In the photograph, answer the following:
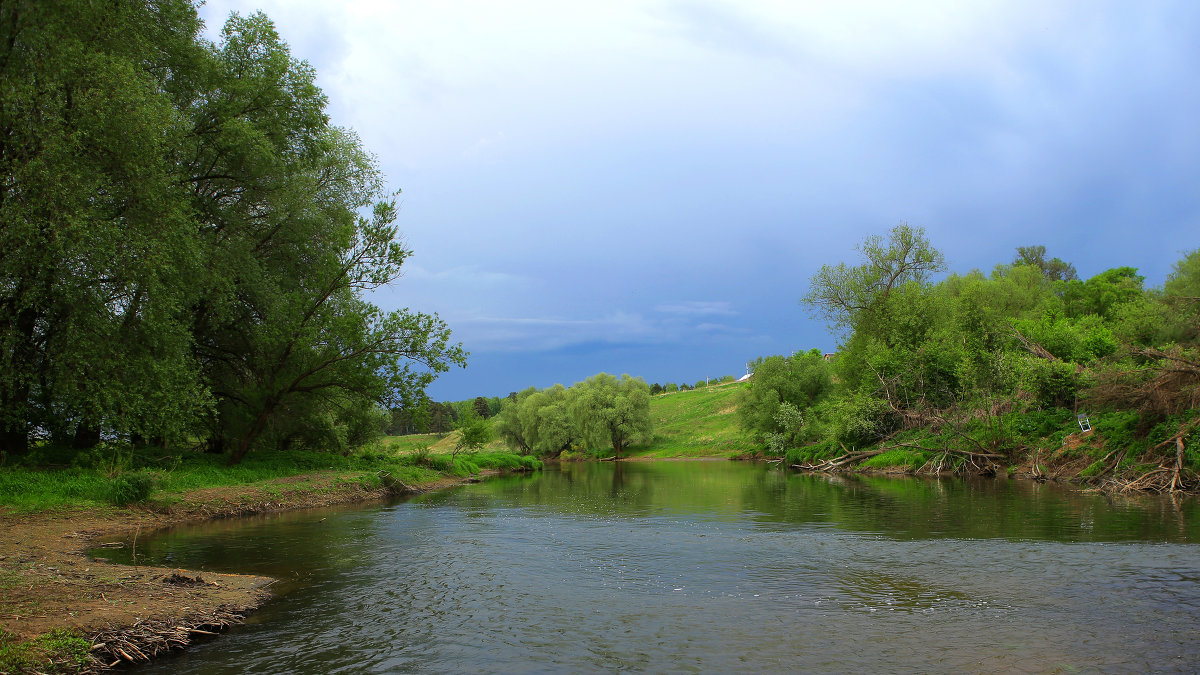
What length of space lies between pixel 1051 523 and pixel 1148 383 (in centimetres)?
1179

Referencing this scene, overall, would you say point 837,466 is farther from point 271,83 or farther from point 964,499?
point 271,83

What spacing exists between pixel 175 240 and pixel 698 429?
82.1 metres

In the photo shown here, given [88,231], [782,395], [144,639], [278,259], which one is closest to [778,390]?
[782,395]

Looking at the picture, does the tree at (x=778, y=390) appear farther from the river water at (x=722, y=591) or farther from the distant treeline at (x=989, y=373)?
the river water at (x=722, y=591)

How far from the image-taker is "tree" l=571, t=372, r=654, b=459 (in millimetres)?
81062

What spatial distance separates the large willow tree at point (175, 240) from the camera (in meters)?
18.7

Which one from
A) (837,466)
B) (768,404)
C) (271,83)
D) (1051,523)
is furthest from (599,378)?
(1051,523)

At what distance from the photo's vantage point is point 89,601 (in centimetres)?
902

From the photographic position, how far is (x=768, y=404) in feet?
209

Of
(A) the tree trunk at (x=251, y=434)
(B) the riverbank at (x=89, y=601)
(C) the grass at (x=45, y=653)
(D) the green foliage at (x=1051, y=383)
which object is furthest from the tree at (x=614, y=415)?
(C) the grass at (x=45, y=653)

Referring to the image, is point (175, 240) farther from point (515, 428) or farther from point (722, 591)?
point (515, 428)

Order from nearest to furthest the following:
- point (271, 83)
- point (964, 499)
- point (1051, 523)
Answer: point (1051, 523) < point (964, 499) < point (271, 83)

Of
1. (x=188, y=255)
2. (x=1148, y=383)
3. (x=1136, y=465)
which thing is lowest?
(x=1136, y=465)

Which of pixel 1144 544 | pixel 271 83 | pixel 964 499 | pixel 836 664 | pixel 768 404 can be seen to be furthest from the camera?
pixel 768 404
